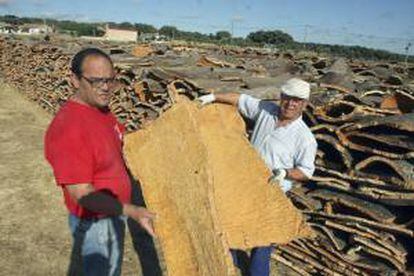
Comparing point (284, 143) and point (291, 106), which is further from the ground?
point (291, 106)

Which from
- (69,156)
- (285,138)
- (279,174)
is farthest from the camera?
(285,138)

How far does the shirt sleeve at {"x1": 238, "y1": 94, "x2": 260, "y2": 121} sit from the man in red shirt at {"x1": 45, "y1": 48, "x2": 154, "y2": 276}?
5.60ft

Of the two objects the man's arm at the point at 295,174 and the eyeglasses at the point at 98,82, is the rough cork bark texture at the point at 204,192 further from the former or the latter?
the man's arm at the point at 295,174

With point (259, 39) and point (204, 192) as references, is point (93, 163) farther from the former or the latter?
point (259, 39)

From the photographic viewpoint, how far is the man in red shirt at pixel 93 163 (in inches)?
109

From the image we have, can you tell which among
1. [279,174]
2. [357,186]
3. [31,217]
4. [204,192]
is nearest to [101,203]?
[204,192]

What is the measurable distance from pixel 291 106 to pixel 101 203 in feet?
6.81

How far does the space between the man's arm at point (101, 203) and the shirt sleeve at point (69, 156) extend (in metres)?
0.05

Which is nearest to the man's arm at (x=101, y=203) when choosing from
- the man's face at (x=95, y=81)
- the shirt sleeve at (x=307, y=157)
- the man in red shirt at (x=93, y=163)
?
the man in red shirt at (x=93, y=163)

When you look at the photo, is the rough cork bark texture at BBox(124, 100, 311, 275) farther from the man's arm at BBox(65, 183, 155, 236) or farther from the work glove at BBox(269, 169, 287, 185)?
the work glove at BBox(269, 169, 287, 185)

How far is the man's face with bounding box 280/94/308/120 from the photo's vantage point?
4216 mm

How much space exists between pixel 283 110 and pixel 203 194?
2.02 metres

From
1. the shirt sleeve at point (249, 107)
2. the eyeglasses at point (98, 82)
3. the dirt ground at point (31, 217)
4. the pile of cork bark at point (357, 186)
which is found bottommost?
the dirt ground at point (31, 217)

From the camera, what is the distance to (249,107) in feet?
15.5
